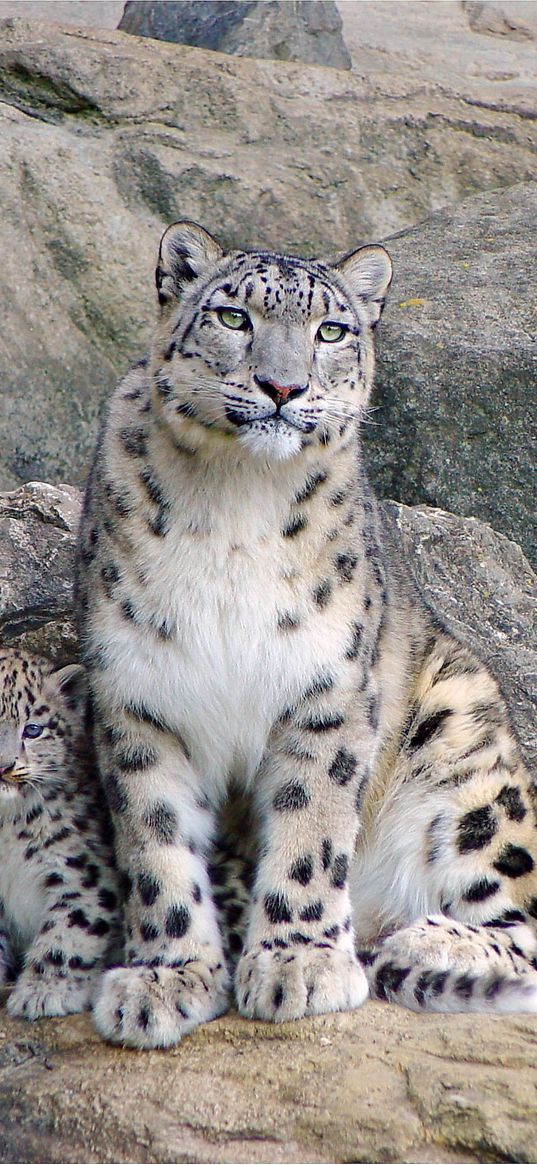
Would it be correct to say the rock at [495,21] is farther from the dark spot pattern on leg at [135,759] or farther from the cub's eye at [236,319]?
the dark spot pattern on leg at [135,759]

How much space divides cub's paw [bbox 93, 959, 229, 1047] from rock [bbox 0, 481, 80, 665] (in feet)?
6.21

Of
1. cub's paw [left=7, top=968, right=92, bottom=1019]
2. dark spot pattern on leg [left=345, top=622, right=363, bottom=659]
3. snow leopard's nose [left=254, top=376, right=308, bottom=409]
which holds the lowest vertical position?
cub's paw [left=7, top=968, right=92, bottom=1019]

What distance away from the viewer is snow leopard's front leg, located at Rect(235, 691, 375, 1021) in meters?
3.87

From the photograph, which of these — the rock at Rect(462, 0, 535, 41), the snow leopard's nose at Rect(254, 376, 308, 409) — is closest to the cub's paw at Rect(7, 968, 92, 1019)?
the snow leopard's nose at Rect(254, 376, 308, 409)

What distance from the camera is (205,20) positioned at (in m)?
10.5

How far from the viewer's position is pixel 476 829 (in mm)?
4355

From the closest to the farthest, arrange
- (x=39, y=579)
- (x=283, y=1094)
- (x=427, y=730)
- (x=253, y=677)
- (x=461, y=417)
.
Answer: (x=283, y=1094), (x=253, y=677), (x=427, y=730), (x=39, y=579), (x=461, y=417)

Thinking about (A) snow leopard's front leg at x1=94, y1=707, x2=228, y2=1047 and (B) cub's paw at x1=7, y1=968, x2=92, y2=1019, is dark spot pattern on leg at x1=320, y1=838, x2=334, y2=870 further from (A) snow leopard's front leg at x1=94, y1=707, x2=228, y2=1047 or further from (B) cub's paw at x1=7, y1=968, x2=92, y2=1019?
(B) cub's paw at x1=7, y1=968, x2=92, y2=1019

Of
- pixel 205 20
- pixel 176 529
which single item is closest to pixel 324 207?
pixel 205 20

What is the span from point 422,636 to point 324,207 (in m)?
5.00

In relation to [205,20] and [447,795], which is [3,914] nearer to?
[447,795]

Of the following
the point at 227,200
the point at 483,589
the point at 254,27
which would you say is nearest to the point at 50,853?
the point at 483,589

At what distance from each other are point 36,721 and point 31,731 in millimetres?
43

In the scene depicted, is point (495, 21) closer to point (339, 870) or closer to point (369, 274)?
point (369, 274)
